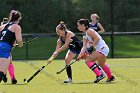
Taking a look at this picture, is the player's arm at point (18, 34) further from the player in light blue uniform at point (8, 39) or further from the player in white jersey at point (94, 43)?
the player in white jersey at point (94, 43)

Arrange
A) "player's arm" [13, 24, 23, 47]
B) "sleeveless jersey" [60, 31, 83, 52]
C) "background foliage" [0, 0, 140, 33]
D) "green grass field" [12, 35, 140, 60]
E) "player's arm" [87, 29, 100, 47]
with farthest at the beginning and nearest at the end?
"background foliage" [0, 0, 140, 33] < "green grass field" [12, 35, 140, 60] < "sleeveless jersey" [60, 31, 83, 52] < "player's arm" [87, 29, 100, 47] < "player's arm" [13, 24, 23, 47]

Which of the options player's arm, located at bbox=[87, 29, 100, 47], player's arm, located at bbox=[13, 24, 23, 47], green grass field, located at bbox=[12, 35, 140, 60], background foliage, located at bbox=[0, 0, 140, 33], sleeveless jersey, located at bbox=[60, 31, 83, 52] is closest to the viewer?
player's arm, located at bbox=[13, 24, 23, 47]

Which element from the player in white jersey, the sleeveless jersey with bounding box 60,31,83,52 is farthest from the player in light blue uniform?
the sleeveless jersey with bounding box 60,31,83,52

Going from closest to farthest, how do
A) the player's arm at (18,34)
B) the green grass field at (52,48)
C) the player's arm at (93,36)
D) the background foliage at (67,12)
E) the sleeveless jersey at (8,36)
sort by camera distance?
the player's arm at (18,34), the sleeveless jersey at (8,36), the player's arm at (93,36), the green grass field at (52,48), the background foliage at (67,12)

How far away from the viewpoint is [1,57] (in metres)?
9.91

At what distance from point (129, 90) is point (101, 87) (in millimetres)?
952

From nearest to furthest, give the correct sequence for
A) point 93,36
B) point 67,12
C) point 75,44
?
point 93,36 → point 75,44 → point 67,12

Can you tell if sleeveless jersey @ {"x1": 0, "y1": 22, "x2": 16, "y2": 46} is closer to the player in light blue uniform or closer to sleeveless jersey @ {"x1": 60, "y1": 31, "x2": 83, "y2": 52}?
the player in light blue uniform

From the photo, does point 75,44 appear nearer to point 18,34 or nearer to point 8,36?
point 8,36

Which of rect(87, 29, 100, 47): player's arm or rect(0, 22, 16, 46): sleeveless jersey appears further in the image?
rect(87, 29, 100, 47): player's arm

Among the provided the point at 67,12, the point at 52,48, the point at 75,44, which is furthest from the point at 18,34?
the point at 67,12

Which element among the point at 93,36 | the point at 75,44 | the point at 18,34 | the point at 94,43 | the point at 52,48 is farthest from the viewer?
the point at 52,48

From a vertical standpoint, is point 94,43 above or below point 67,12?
above

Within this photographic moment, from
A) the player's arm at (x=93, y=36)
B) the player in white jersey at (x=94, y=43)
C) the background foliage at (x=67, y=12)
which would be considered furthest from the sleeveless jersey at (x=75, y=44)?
the background foliage at (x=67, y=12)
